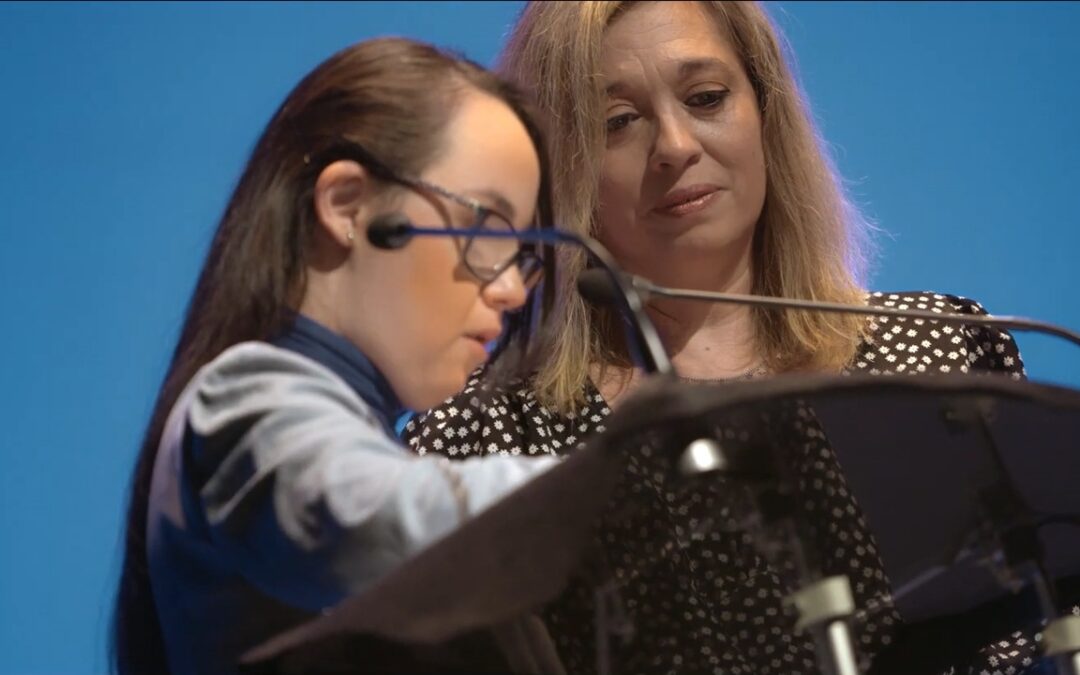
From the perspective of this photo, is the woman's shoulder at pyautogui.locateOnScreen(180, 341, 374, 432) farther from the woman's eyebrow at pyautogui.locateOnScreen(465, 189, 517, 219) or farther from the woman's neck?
the woman's neck

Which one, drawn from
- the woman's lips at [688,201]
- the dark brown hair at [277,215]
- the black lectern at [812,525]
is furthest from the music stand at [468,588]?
the woman's lips at [688,201]

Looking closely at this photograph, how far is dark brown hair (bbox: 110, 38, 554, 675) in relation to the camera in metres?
0.87

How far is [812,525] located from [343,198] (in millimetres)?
322

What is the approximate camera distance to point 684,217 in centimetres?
153

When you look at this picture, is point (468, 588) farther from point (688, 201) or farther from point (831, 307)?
point (688, 201)

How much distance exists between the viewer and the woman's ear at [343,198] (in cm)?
87

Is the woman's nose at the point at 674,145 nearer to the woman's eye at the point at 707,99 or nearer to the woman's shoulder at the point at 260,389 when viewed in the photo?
the woman's eye at the point at 707,99

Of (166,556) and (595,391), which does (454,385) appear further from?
(595,391)

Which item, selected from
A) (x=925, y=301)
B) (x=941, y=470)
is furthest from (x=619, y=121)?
(x=941, y=470)

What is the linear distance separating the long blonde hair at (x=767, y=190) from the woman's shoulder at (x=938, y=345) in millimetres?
23

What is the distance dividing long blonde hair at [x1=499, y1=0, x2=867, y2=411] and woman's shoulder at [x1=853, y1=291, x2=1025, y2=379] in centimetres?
2

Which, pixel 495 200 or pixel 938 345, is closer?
pixel 495 200

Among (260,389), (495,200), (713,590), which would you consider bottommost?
(713,590)

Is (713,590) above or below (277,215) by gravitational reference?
below
